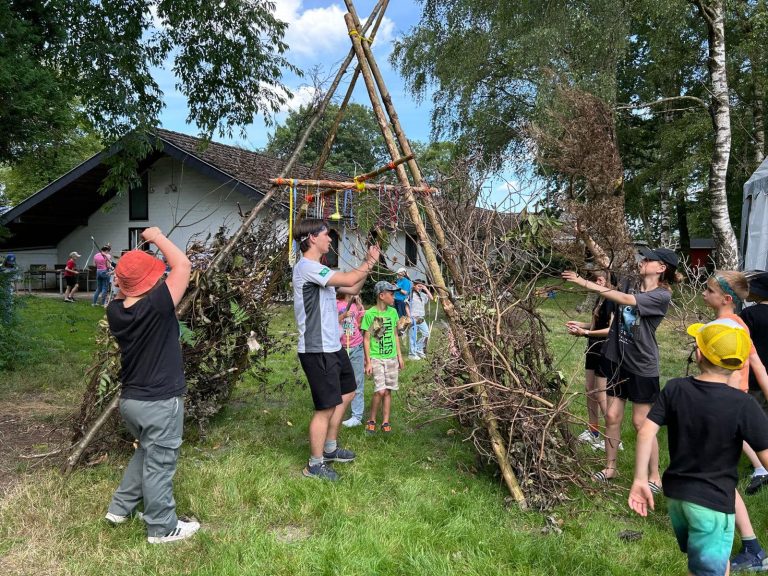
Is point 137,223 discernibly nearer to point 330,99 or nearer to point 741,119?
point 330,99

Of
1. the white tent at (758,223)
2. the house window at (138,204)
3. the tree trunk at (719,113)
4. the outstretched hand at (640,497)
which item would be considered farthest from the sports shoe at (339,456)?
the house window at (138,204)

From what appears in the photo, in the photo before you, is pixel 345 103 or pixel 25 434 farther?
pixel 345 103

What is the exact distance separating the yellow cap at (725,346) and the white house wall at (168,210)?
1469cm

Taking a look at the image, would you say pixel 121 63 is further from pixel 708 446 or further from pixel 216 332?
pixel 708 446

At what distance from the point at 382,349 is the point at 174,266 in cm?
257

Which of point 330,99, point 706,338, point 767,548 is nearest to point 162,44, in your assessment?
point 330,99

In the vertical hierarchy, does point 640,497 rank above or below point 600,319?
below

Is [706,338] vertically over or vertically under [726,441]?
over

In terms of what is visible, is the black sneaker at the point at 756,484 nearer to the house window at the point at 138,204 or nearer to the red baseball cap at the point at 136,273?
the red baseball cap at the point at 136,273

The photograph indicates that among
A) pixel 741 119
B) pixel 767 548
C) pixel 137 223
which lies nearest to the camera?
pixel 767 548

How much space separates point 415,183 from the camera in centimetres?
477

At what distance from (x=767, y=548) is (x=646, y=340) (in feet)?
4.52

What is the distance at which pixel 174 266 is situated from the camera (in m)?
3.15

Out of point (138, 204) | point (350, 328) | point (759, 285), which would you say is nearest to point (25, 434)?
point (350, 328)
